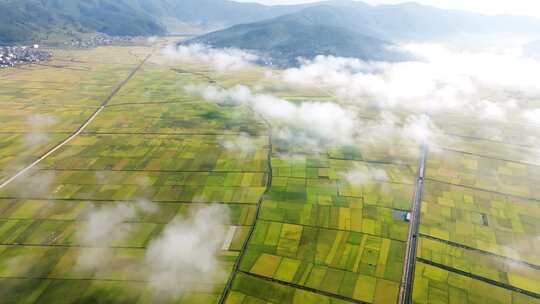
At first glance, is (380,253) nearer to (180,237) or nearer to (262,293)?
(262,293)

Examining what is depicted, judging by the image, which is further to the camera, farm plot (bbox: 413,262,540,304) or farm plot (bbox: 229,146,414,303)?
farm plot (bbox: 229,146,414,303)

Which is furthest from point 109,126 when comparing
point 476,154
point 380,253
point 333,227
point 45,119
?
point 476,154

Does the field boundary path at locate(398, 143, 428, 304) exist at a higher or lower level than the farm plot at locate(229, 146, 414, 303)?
lower

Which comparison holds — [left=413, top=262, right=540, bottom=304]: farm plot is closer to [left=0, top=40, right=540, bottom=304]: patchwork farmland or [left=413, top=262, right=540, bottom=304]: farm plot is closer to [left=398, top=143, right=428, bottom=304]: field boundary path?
[left=0, top=40, right=540, bottom=304]: patchwork farmland

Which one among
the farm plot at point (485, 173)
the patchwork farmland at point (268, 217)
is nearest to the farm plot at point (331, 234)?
the patchwork farmland at point (268, 217)

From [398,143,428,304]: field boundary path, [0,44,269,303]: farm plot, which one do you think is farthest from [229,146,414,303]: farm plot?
[0,44,269,303]: farm plot

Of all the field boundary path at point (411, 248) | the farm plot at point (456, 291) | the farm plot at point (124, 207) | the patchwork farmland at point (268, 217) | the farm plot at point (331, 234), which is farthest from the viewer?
the farm plot at point (331, 234)

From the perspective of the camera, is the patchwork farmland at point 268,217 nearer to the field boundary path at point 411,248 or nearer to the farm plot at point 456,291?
the farm plot at point 456,291

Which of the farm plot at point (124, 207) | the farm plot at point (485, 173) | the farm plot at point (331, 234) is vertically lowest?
the farm plot at point (485, 173)
